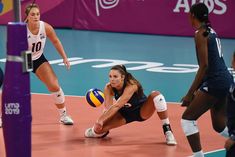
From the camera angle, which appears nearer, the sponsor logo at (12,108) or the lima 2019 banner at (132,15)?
the sponsor logo at (12,108)

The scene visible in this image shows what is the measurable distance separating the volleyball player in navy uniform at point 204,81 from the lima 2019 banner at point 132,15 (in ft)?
34.6

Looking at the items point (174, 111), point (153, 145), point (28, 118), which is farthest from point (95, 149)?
point (28, 118)

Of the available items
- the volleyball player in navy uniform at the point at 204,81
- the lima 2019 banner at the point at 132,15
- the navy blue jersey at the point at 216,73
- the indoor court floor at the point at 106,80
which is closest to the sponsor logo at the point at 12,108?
the volleyball player in navy uniform at the point at 204,81

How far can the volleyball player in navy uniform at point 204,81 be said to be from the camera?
696cm

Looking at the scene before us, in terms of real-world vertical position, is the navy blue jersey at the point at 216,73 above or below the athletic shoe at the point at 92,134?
above

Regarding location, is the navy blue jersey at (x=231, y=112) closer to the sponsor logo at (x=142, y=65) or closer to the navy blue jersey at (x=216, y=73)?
the navy blue jersey at (x=216, y=73)

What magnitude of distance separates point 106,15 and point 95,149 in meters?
11.1

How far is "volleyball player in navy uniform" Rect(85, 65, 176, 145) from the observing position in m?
8.43

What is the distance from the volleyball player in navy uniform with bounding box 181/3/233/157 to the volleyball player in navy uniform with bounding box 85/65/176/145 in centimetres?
121

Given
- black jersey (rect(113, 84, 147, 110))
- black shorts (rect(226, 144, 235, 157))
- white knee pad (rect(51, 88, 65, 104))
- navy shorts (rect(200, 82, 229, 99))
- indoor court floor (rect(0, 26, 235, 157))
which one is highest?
navy shorts (rect(200, 82, 229, 99))

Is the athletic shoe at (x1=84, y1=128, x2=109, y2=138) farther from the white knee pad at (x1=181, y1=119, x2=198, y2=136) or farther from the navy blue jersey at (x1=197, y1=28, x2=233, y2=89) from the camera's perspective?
the navy blue jersey at (x1=197, y1=28, x2=233, y2=89)

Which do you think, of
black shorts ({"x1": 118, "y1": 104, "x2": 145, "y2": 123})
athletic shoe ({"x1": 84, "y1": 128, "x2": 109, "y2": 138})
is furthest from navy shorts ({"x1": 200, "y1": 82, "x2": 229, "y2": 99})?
athletic shoe ({"x1": 84, "y1": 128, "x2": 109, "y2": 138})

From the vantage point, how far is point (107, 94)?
864 cm

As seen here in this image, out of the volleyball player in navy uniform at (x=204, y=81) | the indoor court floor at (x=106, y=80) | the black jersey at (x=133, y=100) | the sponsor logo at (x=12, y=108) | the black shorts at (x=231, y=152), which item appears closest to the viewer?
the sponsor logo at (x=12, y=108)
